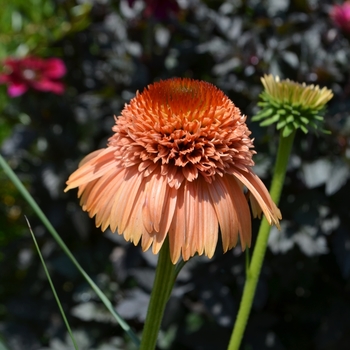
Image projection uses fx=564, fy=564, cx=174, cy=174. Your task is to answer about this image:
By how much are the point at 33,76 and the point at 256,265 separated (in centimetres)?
105

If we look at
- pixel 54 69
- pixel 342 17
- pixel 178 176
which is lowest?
pixel 178 176

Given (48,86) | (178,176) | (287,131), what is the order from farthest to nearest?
(48,86), (287,131), (178,176)

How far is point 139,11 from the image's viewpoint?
1.60m

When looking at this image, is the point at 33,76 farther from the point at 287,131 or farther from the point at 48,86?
the point at 287,131

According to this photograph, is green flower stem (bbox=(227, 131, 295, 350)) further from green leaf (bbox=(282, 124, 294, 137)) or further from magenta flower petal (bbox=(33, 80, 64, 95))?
magenta flower petal (bbox=(33, 80, 64, 95))

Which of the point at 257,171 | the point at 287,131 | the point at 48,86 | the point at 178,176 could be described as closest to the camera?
the point at 178,176

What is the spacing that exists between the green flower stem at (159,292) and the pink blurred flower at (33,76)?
3.22 feet

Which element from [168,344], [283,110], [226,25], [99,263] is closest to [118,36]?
[226,25]

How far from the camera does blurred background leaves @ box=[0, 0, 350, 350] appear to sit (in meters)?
1.28

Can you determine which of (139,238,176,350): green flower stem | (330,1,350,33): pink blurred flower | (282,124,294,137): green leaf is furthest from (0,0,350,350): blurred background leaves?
(139,238,176,350): green flower stem

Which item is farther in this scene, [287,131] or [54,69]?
[54,69]

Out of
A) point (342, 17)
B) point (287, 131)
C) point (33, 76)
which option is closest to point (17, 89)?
point (33, 76)

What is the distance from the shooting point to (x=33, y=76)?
1498 millimetres

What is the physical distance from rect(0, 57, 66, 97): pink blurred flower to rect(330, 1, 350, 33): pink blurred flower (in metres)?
0.70
